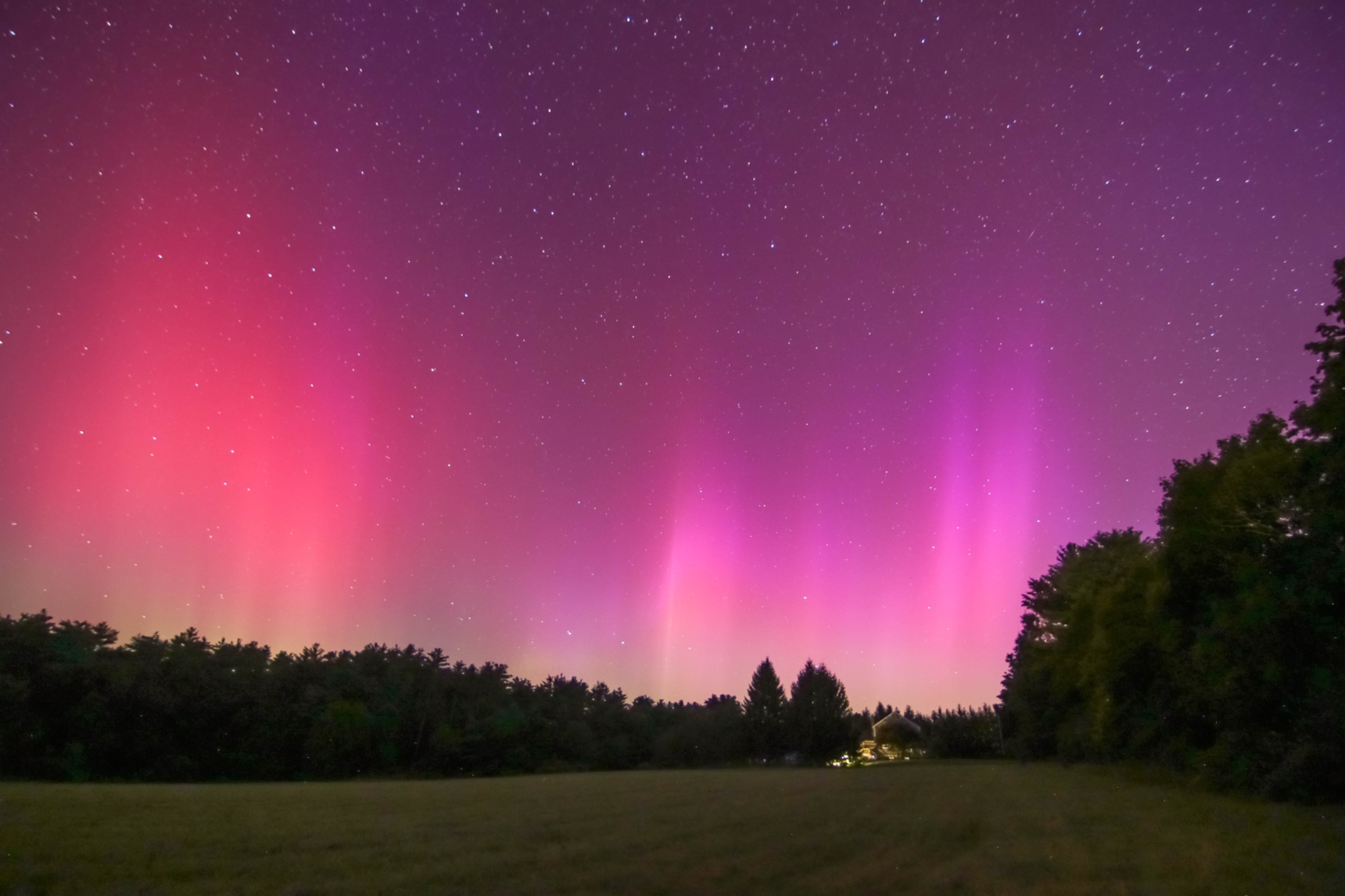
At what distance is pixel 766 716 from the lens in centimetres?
10000

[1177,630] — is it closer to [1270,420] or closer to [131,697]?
[1270,420]

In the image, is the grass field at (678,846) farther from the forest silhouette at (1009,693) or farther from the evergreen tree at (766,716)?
the evergreen tree at (766,716)

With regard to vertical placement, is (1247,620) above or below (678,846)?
above

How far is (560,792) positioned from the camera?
112ft

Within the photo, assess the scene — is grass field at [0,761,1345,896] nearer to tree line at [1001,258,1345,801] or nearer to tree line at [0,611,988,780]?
tree line at [1001,258,1345,801]

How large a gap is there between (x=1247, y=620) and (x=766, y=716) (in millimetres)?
81992

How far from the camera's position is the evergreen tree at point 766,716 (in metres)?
98.4

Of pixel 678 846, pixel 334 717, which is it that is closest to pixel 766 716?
pixel 334 717

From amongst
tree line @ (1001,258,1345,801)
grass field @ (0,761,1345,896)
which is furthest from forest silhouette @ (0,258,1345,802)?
grass field @ (0,761,1345,896)

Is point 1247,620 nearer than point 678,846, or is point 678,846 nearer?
point 678,846

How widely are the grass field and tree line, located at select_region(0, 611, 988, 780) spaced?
108 feet

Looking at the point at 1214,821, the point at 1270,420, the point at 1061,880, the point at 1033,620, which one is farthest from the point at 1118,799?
the point at 1033,620

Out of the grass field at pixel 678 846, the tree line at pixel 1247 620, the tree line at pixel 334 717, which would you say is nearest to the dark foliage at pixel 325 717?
the tree line at pixel 334 717

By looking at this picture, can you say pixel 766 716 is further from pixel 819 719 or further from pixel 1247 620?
pixel 1247 620
